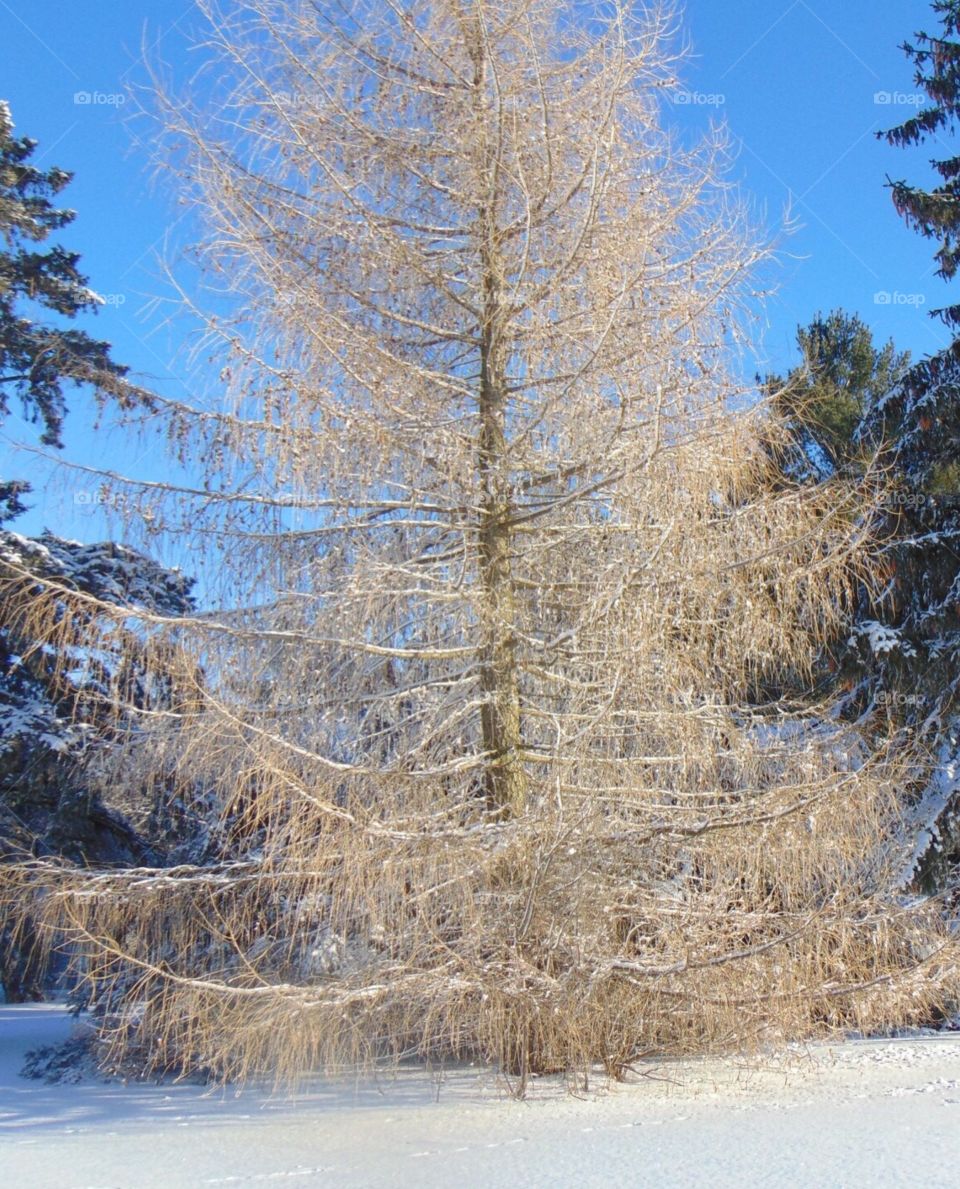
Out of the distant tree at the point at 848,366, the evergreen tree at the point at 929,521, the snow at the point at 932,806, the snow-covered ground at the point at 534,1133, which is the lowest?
the snow-covered ground at the point at 534,1133

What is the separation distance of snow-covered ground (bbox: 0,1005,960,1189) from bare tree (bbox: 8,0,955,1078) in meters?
0.37

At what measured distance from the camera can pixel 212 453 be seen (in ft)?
20.9

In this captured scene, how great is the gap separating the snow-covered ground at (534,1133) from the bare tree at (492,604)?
0.37 m

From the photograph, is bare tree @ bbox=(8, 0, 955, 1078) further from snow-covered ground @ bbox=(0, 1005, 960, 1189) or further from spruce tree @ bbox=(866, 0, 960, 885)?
spruce tree @ bbox=(866, 0, 960, 885)

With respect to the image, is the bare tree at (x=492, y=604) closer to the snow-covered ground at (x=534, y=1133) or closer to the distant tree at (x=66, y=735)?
the snow-covered ground at (x=534, y=1133)

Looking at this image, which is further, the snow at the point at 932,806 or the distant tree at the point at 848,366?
the distant tree at the point at 848,366

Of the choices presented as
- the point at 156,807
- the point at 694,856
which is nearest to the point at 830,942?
the point at 694,856

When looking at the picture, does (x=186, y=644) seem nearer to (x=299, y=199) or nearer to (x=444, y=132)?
(x=299, y=199)

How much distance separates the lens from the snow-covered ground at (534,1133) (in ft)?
14.3

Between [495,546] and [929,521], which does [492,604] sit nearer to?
[495,546]

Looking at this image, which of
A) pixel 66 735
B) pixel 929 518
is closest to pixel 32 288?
pixel 66 735

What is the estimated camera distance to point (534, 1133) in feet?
16.5

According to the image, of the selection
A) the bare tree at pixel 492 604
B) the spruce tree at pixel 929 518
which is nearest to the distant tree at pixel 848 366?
the spruce tree at pixel 929 518

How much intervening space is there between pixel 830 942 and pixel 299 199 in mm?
5373
